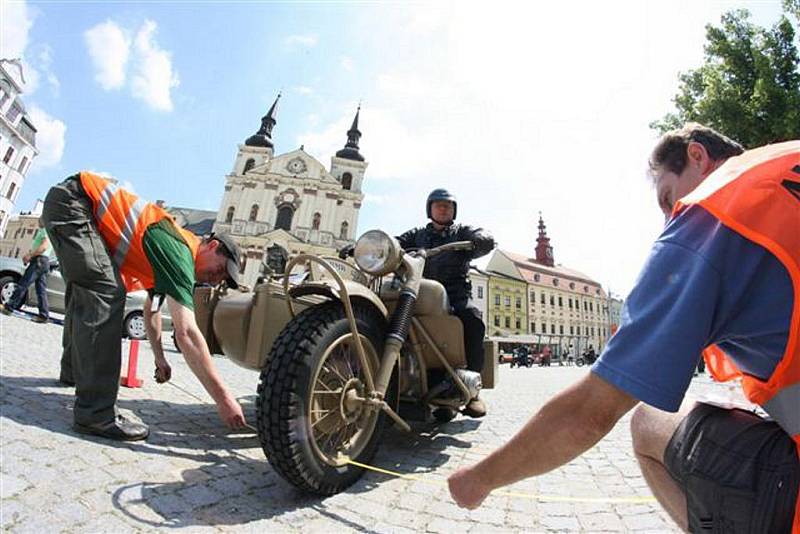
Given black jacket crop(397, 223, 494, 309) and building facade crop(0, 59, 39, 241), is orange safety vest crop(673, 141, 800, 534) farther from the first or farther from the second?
building facade crop(0, 59, 39, 241)

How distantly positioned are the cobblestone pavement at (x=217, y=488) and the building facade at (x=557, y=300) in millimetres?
52476

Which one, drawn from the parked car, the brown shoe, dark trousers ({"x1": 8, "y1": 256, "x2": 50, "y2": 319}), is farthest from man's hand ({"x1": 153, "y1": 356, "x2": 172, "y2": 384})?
dark trousers ({"x1": 8, "y1": 256, "x2": 50, "y2": 319})

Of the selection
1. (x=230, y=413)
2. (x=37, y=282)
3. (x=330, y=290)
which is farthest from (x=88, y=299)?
(x=37, y=282)

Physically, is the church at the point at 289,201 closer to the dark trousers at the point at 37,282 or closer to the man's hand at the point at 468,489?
the dark trousers at the point at 37,282

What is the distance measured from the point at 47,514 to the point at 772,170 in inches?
84.9

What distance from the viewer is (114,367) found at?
7.25 feet

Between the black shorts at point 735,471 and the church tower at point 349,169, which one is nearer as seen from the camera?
the black shorts at point 735,471

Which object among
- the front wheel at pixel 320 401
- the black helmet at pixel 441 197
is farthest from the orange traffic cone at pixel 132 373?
the black helmet at pixel 441 197

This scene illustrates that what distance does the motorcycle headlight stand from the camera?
2.11 m

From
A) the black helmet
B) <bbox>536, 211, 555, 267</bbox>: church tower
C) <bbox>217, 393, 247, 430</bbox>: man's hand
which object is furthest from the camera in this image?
<bbox>536, 211, 555, 267</bbox>: church tower

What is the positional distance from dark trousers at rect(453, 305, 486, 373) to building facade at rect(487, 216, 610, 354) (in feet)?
170

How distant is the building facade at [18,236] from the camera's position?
5947 centimetres

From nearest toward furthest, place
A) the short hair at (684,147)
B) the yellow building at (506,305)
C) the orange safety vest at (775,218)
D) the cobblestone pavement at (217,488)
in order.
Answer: the orange safety vest at (775,218) → the short hair at (684,147) → the cobblestone pavement at (217,488) → the yellow building at (506,305)

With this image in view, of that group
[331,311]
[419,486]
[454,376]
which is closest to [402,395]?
[454,376]
